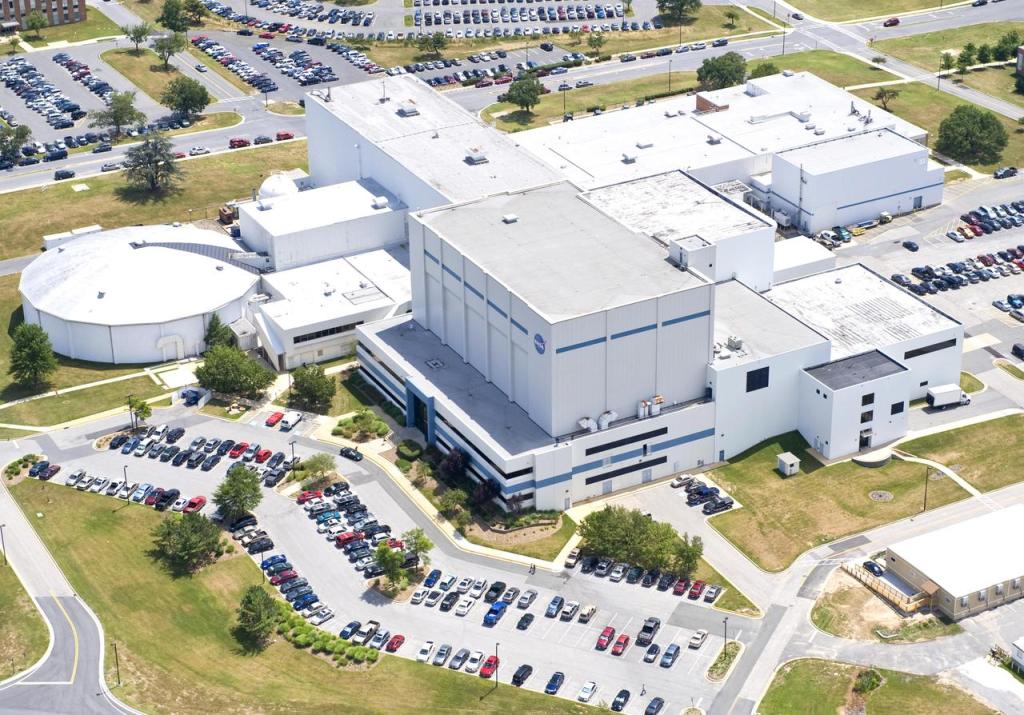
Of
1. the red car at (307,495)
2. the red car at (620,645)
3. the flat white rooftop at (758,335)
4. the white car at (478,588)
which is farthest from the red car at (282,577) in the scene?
the flat white rooftop at (758,335)

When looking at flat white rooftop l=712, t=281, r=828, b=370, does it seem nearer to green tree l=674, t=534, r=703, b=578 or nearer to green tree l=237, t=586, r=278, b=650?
green tree l=674, t=534, r=703, b=578

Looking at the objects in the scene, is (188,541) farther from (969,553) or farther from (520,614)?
(969,553)

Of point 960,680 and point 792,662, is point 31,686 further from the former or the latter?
point 960,680

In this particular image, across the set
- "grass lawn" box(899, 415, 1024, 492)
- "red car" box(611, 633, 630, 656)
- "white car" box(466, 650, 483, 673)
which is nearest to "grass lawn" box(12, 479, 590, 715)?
"white car" box(466, 650, 483, 673)

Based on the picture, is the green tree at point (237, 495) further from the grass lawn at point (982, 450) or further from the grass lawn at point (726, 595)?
the grass lawn at point (982, 450)

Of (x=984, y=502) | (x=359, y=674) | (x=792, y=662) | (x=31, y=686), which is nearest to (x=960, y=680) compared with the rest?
(x=792, y=662)

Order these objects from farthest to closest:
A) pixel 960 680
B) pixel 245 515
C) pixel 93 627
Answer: pixel 245 515
pixel 93 627
pixel 960 680
